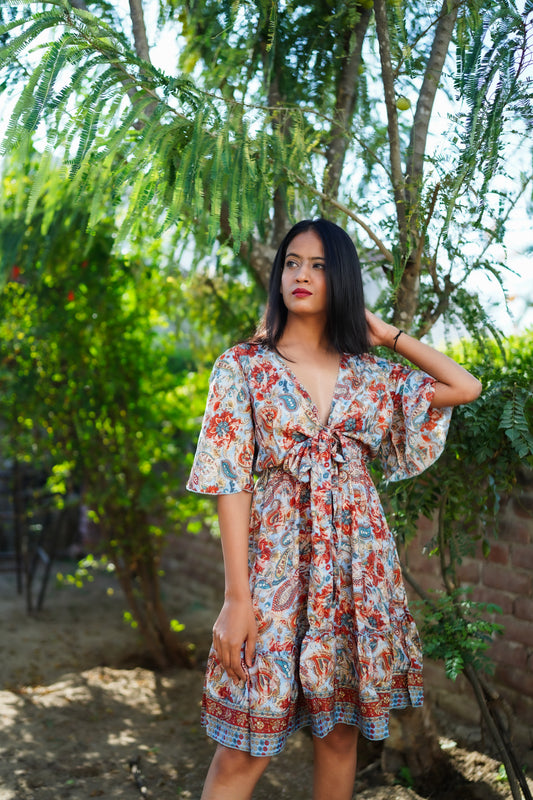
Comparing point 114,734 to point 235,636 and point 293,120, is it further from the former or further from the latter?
point 293,120

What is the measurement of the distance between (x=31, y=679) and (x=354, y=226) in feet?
10.1

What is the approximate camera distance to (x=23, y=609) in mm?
5527

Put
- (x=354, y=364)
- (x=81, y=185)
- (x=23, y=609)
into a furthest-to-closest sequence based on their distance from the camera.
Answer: (x=23, y=609), (x=81, y=185), (x=354, y=364)

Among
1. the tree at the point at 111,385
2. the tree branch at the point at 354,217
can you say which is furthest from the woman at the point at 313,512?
the tree at the point at 111,385

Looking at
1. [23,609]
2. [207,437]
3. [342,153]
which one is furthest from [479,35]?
[23,609]

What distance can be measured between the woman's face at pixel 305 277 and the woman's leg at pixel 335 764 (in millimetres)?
1137

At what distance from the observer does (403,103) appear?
249 centimetres

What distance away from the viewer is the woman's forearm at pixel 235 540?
68.7 inches

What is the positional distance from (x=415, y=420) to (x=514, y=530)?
1.13 metres

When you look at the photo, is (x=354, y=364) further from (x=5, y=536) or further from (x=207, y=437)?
(x=5, y=536)

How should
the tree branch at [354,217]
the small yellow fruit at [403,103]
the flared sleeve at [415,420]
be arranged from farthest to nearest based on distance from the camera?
the small yellow fruit at [403,103] < the tree branch at [354,217] < the flared sleeve at [415,420]

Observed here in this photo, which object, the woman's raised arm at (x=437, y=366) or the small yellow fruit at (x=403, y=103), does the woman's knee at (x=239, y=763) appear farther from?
the small yellow fruit at (x=403, y=103)

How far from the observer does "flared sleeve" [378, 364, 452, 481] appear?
1958 mm

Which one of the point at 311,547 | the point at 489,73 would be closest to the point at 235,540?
the point at 311,547
